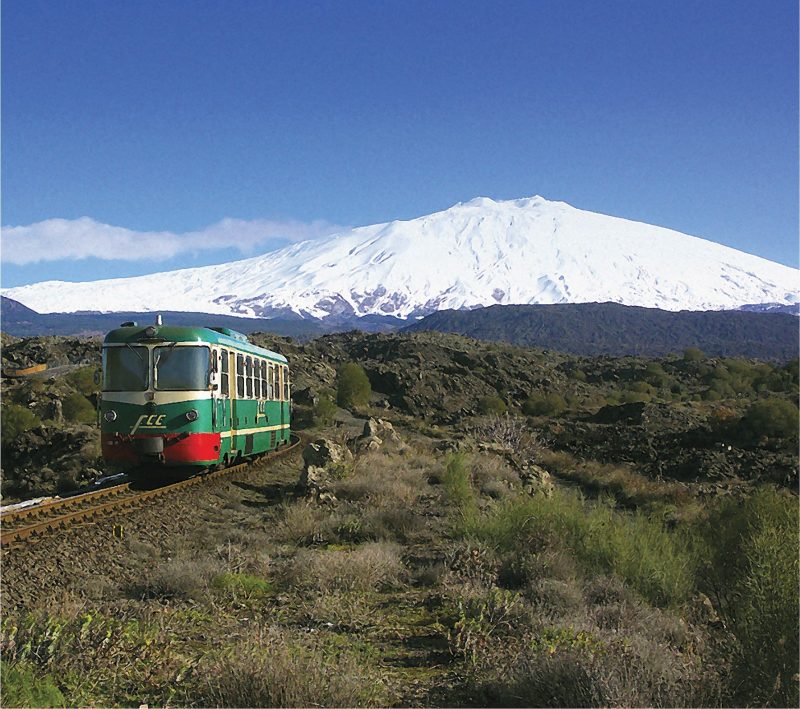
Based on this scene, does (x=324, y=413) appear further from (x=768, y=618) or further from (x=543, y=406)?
(x=768, y=618)

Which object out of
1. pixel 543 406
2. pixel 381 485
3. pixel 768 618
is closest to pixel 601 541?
pixel 768 618

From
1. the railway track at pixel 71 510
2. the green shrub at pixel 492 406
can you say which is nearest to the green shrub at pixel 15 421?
the railway track at pixel 71 510

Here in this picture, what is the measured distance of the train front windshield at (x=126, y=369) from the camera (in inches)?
561

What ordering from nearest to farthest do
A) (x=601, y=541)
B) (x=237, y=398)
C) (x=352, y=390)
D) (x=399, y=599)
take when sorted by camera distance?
(x=399, y=599)
(x=601, y=541)
(x=237, y=398)
(x=352, y=390)

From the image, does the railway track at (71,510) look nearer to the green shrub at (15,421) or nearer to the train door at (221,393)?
the train door at (221,393)

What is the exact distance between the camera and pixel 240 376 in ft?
53.3

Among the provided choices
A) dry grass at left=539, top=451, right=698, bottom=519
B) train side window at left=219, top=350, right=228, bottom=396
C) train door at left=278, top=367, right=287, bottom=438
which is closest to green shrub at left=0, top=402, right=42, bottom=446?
train door at left=278, top=367, right=287, bottom=438

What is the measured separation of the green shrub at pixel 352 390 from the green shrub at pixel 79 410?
13983mm

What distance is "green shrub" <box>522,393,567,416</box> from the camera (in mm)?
49781

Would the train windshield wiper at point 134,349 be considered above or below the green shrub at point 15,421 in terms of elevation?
above

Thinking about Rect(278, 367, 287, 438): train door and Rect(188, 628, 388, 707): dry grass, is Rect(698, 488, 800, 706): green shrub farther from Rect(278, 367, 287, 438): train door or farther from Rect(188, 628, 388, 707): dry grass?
Rect(278, 367, 287, 438): train door

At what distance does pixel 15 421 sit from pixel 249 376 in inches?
621

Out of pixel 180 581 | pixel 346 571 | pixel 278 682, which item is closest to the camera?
pixel 278 682

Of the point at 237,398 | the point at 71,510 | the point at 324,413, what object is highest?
the point at 237,398
